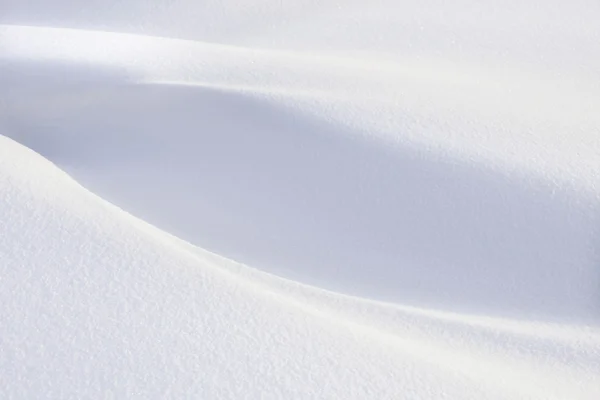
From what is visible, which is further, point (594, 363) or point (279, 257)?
point (279, 257)

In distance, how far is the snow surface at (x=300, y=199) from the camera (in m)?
1.10

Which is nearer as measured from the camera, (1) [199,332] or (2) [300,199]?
(1) [199,332]

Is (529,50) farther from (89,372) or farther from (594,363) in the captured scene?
(89,372)

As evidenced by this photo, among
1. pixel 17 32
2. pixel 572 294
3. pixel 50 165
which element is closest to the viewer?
pixel 572 294

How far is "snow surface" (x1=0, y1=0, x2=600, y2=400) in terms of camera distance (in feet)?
3.60

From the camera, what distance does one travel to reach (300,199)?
62.7 inches

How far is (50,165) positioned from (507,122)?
0.88 m

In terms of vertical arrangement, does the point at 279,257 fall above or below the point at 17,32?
below

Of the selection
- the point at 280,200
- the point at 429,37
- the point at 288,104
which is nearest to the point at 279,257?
the point at 280,200

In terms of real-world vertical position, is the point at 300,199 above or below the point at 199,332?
above

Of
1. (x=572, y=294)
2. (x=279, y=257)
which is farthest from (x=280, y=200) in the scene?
(x=572, y=294)

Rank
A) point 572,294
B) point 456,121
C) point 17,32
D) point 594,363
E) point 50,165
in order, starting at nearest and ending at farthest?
point 594,363 < point 572,294 < point 50,165 < point 456,121 < point 17,32

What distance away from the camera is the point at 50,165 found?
1538 mm

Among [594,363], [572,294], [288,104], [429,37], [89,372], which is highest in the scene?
[429,37]
